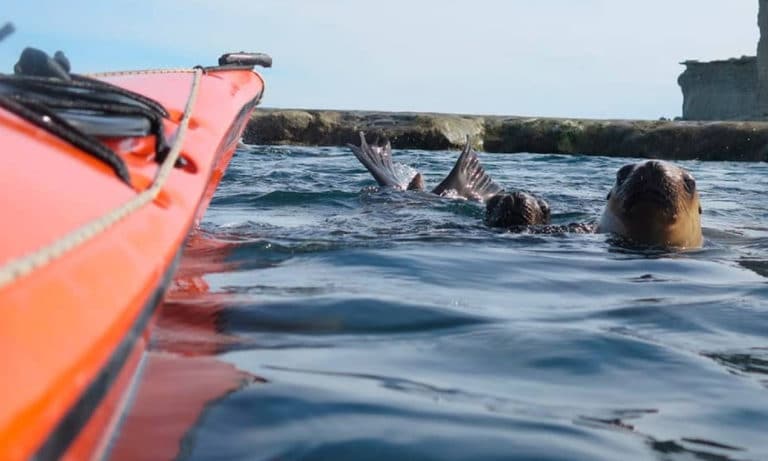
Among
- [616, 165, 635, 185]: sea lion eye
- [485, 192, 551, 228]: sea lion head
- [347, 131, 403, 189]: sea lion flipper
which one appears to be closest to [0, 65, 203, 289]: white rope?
[616, 165, 635, 185]: sea lion eye

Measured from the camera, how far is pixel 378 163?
9094 mm

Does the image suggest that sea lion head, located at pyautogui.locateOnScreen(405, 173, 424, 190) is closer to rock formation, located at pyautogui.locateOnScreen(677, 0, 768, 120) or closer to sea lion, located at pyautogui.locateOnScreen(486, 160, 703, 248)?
sea lion, located at pyautogui.locateOnScreen(486, 160, 703, 248)

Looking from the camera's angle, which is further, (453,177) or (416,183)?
(416,183)

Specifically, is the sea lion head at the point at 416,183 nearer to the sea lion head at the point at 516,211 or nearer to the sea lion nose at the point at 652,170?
the sea lion head at the point at 516,211

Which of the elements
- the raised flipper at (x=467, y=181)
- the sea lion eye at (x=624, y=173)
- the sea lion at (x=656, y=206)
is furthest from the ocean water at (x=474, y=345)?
the raised flipper at (x=467, y=181)

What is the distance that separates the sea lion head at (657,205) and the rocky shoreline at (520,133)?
48.0 ft

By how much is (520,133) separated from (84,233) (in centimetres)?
2014

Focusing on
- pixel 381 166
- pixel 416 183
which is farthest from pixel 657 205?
pixel 381 166

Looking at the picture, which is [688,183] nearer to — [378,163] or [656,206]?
[656,206]

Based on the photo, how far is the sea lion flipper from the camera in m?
8.91

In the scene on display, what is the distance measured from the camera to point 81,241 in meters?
1.60

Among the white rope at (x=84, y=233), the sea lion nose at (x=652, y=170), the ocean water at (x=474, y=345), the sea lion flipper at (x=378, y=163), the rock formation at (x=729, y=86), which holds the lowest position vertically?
the ocean water at (x=474, y=345)

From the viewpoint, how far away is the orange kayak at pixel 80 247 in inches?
47.1

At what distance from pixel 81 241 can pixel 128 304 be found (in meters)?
0.13
